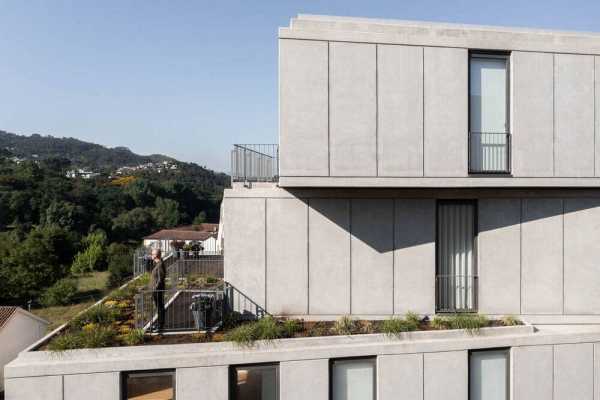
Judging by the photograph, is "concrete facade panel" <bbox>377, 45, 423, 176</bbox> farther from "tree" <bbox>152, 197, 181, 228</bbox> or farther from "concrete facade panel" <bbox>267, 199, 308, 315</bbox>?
"tree" <bbox>152, 197, 181, 228</bbox>

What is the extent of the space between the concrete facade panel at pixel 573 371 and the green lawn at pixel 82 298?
133 ft

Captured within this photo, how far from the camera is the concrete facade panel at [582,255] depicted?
33.3 ft

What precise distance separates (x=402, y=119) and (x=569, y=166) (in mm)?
4621

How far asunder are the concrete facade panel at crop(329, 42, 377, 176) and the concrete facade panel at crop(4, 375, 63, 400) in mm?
7181

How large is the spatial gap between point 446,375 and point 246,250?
557 cm

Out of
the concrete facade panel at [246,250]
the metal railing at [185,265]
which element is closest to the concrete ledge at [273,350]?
the concrete facade panel at [246,250]

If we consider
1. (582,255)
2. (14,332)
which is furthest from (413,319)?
(14,332)

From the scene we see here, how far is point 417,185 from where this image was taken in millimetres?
9180

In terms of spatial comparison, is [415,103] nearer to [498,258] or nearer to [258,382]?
[498,258]

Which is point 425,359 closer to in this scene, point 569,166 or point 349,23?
point 569,166

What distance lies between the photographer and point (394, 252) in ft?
32.5

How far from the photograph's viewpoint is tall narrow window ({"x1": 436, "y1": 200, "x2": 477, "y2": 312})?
10.2m

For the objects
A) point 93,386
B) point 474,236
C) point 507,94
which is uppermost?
point 507,94

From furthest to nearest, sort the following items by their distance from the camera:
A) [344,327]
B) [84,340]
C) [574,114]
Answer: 1. [574,114]
2. [344,327]
3. [84,340]
